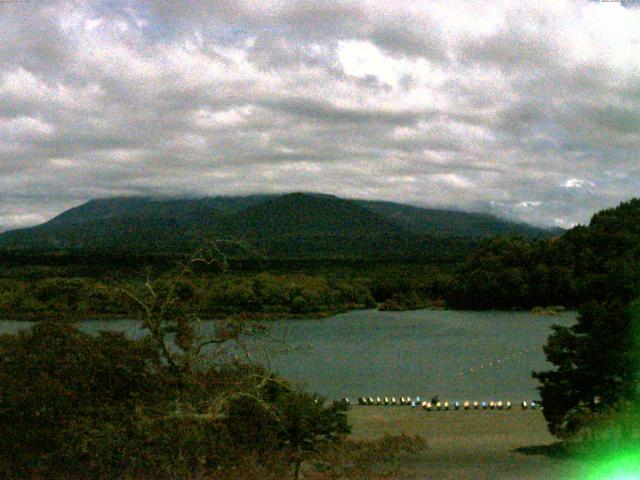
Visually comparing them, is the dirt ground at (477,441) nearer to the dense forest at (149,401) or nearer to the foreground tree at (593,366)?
the foreground tree at (593,366)

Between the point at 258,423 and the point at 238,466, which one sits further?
the point at 258,423

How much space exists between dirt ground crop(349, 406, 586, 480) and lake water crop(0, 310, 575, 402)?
3643mm

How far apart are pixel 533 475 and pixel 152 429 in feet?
34.8

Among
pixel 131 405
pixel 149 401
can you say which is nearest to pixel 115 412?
pixel 131 405

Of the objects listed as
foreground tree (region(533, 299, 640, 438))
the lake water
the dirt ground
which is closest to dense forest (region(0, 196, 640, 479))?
the dirt ground

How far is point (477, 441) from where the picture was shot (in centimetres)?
2156

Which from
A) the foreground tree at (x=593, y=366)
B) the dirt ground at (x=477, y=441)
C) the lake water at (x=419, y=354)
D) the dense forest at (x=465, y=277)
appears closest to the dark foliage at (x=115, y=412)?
the dirt ground at (x=477, y=441)

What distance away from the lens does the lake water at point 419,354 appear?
35969 mm

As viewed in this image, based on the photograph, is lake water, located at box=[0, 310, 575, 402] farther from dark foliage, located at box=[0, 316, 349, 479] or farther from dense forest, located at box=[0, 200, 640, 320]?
dark foliage, located at box=[0, 316, 349, 479]

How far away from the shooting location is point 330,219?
189625mm

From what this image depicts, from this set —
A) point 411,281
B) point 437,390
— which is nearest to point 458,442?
point 437,390

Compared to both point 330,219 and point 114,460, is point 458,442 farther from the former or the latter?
point 330,219

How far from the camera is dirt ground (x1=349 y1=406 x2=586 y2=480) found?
15766 millimetres

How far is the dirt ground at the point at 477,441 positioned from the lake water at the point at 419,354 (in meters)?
3.64
